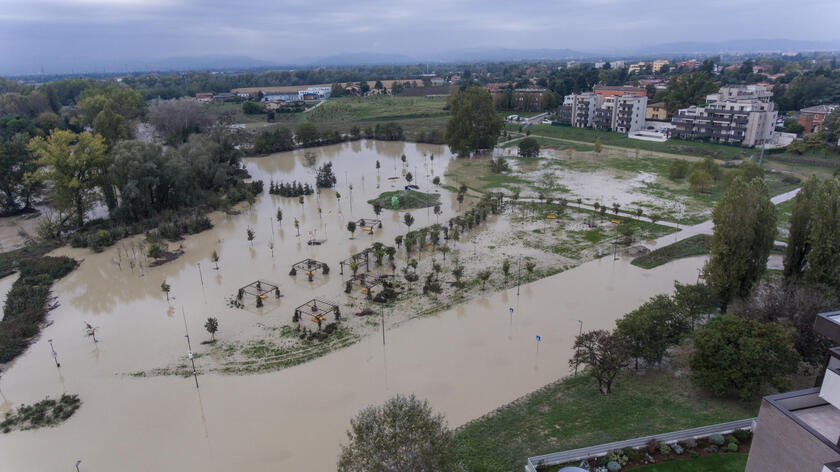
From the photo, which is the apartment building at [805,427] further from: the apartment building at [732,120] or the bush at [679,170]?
the apartment building at [732,120]

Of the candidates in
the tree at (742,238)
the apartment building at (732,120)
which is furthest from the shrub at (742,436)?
the apartment building at (732,120)

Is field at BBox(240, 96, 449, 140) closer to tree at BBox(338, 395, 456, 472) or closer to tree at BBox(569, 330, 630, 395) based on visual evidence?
tree at BBox(569, 330, 630, 395)

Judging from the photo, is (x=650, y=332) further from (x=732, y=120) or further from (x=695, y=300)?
(x=732, y=120)

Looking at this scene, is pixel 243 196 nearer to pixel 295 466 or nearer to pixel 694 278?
pixel 295 466

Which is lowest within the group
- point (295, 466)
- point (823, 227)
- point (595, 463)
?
point (295, 466)

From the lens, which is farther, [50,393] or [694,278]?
[694,278]

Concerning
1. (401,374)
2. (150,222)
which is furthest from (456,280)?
(150,222)

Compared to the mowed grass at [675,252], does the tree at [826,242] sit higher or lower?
higher
